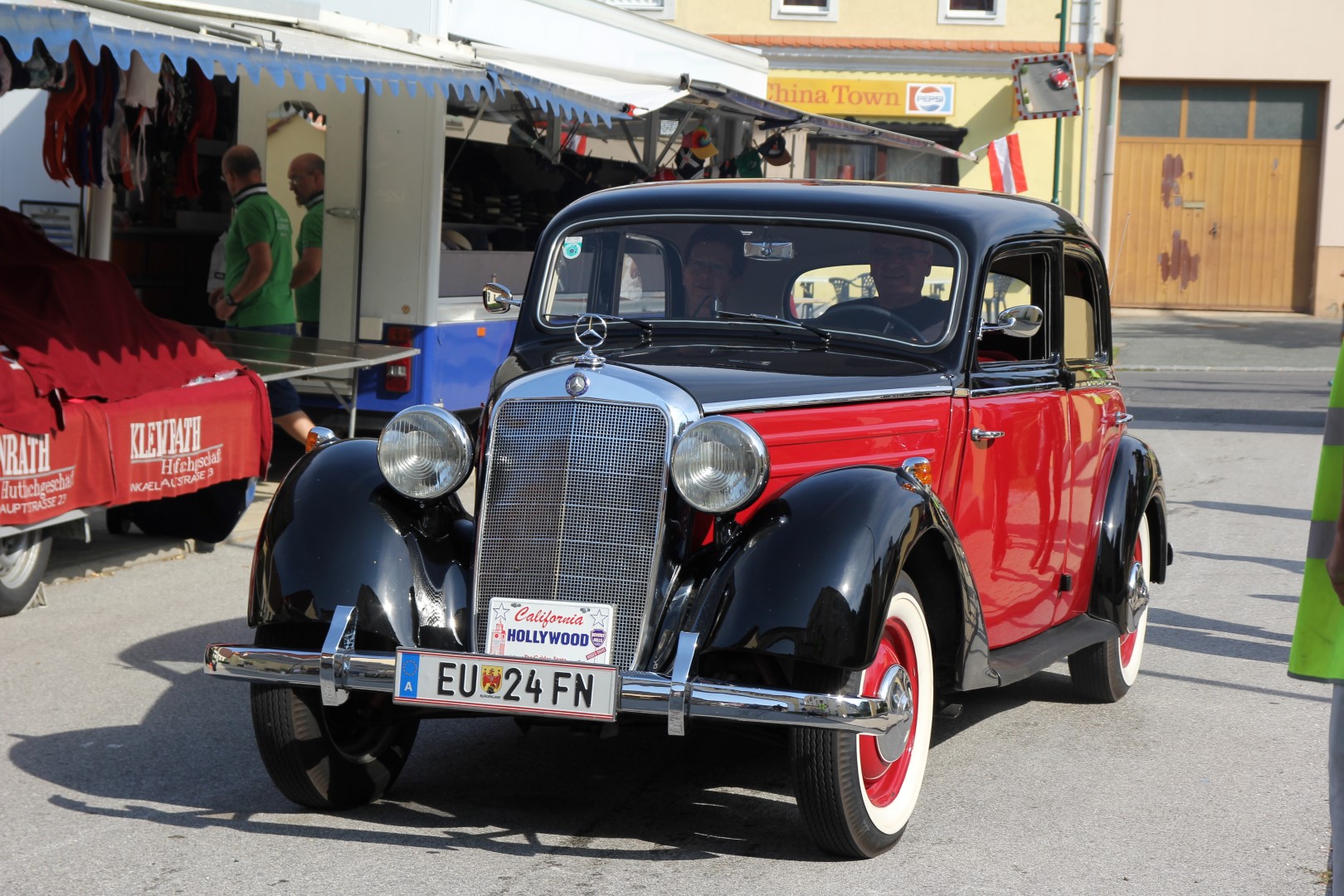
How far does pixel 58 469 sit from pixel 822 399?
3.88 m

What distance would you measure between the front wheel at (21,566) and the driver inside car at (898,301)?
12.6ft

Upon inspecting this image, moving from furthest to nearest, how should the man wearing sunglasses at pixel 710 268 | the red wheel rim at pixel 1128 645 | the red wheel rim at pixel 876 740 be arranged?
the red wheel rim at pixel 1128 645, the man wearing sunglasses at pixel 710 268, the red wheel rim at pixel 876 740

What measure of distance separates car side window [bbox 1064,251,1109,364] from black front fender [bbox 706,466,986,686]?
185 cm

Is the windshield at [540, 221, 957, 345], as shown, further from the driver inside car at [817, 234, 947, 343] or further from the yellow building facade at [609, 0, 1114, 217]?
the yellow building facade at [609, 0, 1114, 217]

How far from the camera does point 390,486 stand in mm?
4461

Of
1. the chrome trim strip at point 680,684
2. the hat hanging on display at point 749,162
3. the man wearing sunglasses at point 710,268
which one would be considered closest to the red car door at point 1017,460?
the man wearing sunglasses at point 710,268

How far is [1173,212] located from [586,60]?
1744cm

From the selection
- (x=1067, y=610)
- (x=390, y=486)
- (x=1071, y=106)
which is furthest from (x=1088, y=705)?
(x=1071, y=106)

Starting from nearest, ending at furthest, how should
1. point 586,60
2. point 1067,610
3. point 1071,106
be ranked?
1. point 1067,610
2. point 586,60
3. point 1071,106

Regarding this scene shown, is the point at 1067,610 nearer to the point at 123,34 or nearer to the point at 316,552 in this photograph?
the point at 316,552

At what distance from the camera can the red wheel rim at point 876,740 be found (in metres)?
4.23

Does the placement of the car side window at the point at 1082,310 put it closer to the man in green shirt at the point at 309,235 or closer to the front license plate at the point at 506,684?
the front license plate at the point at 506,684

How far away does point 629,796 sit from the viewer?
4.75 metres

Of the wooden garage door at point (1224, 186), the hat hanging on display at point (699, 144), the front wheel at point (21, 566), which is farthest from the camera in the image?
the wooden garage door at point (1224, 186)
